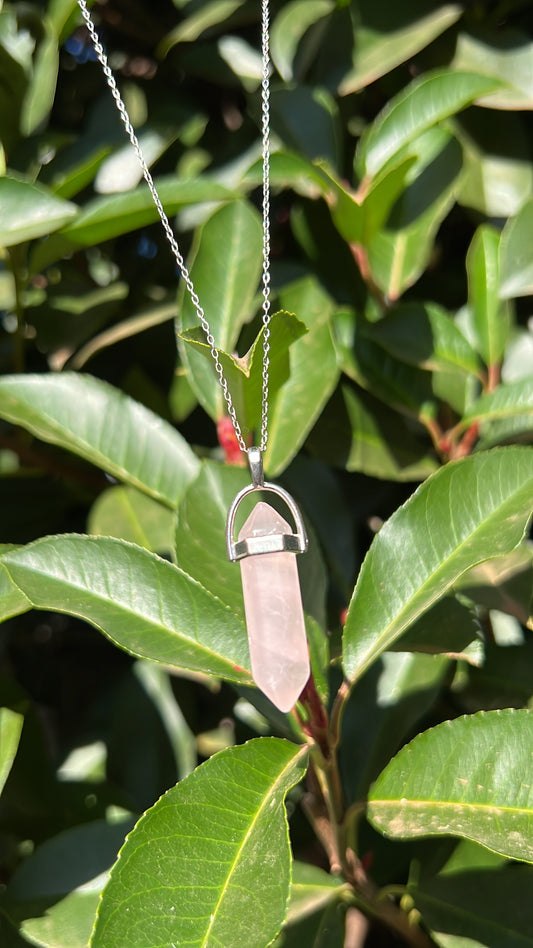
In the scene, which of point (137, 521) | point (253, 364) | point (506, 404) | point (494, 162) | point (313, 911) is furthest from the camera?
point (494, 162)

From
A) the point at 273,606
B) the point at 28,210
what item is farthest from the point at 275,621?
the point at 28,210

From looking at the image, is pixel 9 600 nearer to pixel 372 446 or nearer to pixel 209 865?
pixel 209 865

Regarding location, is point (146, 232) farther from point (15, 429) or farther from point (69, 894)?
point (69, 894)

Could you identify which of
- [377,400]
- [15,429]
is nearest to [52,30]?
[15,429]

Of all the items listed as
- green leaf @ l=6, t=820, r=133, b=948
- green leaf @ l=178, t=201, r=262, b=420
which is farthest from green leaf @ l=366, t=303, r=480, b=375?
green leaf @ l=6, t=820, r=133, b=948

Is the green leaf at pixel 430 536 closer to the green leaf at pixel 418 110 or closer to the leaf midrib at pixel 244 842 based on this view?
the leaf midrib at pixel 244 842

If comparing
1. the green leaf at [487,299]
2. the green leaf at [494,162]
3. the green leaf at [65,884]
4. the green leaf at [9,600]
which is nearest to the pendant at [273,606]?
the green leaf at [9,600]
